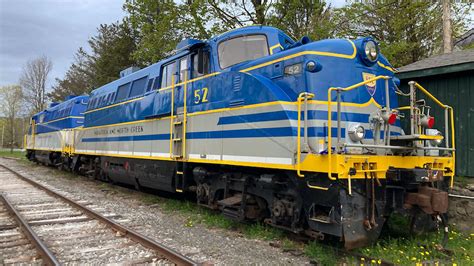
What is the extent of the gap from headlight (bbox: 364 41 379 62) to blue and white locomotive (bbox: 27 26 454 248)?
0.07 ft

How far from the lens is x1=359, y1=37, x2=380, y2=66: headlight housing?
573cm

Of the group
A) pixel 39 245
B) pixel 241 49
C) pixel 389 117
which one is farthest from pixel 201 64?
pixel 39 245

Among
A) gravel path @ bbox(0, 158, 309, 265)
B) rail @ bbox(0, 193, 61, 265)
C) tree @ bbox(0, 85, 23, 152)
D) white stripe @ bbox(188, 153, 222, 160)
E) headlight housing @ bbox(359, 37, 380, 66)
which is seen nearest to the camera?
rail @ bbox(0, 193, 61, 265)

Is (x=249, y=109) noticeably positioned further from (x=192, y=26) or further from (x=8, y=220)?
(x=192, y=26)

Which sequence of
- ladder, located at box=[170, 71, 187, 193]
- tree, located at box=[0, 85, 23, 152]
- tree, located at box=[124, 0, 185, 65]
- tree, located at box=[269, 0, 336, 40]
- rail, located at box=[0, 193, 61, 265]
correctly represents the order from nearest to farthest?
rail, located at box=[0, 193, 61, 265], ladder, located at box=[170, 71, 187, 193], tree, located at box=[269, 0, 336, 40], tree, located at box=[124, 0, 185, 65], tree, located at box=[0, 85, 23, 152]

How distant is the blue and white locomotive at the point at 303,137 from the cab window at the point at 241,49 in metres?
0.02

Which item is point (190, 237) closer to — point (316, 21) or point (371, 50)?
point (371, 50)

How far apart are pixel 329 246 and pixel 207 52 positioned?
4.22 m

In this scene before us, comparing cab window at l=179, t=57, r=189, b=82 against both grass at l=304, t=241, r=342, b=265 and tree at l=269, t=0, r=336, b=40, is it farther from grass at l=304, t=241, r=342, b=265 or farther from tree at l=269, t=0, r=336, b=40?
tree at l=269, t=0, r=336, b=40

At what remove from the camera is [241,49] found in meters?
6.88

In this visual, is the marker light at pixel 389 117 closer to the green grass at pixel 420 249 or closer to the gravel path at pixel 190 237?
the green grass at pixel 420 249

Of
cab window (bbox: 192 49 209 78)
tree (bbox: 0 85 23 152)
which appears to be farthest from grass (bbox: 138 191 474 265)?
tree (bbox: 0 85 23 152)

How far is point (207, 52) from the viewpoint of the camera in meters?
7.35

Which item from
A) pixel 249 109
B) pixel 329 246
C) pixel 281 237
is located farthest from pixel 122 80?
pixel 329 246
